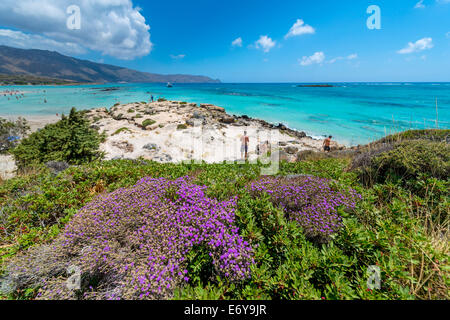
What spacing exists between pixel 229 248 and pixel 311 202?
6.21ft

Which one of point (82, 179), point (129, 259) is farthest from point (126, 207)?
point (82, 179)

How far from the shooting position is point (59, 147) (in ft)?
28.9

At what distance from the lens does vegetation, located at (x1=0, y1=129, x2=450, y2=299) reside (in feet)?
6.97

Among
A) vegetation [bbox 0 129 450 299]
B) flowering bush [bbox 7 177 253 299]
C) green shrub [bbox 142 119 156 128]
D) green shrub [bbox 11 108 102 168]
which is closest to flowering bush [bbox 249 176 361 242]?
vegetation [bbox 0 129 450 299]

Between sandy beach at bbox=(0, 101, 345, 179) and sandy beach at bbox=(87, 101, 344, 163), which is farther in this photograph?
sandy beach at bbox=(87, 101, 344, 163)

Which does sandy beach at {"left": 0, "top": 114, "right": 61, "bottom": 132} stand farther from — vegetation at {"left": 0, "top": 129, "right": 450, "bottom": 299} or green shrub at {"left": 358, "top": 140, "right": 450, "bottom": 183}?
green shrub at {"left": 358, "top": 140, "right": 450, "bottom": 183}

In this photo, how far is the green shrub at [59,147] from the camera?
27.8 feet

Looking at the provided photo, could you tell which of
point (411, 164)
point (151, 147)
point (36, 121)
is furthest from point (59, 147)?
point (36, 121)

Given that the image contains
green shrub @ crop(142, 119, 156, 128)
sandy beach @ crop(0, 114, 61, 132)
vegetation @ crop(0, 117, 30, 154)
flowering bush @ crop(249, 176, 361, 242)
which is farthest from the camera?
sandy beach @ crop(0, 114, 61, 132)

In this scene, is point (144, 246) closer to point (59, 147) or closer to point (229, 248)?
point (229, 248)

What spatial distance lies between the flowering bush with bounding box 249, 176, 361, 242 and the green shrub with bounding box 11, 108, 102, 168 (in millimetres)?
9081

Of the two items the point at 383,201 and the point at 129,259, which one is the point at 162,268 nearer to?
the point at 129,259
